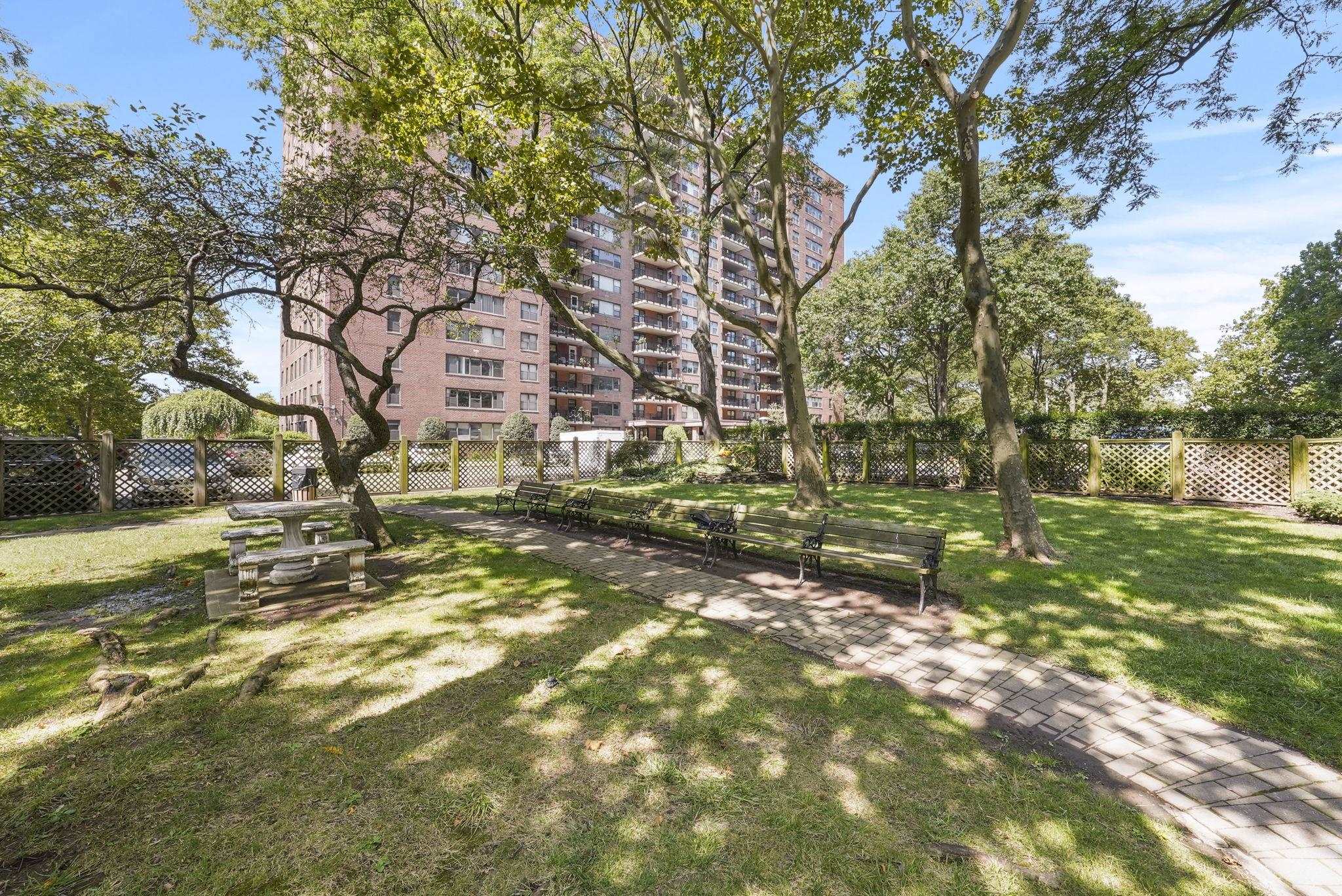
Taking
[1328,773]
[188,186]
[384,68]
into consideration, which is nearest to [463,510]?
[188,186]

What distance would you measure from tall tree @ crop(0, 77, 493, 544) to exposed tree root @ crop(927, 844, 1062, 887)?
28.0ft

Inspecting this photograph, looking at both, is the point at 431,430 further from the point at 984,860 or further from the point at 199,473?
the point at 984,860

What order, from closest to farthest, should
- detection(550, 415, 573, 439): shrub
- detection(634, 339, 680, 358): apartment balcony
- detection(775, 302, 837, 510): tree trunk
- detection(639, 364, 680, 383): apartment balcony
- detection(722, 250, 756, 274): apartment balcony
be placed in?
detection(775, 302, 837, 510): tree trunk, detection(550, 415, 573, 439): shrub, detection(634, 339, 680, 358): apartment balcony, detection(639, 364, 680, 383): apartment balcony, detection(722, 250, 756, 274): apartment balcony

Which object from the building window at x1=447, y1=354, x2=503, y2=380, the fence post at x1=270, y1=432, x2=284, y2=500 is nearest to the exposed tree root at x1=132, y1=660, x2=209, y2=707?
the fence post at x1=270, y1=432, x2=284, y2=500

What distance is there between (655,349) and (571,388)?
35.0ft

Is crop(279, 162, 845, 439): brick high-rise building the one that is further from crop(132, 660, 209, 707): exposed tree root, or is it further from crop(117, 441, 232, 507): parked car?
crop(132, 660, 209, 707): exposed tree root

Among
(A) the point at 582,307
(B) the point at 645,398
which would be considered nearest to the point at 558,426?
(A) the point at 582,307

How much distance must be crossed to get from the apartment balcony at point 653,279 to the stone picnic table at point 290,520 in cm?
4915

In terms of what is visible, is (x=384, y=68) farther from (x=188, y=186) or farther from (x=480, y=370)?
(x=480, y=370)

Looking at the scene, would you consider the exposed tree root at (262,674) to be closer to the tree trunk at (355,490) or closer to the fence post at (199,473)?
the tree trunk at (355,490)

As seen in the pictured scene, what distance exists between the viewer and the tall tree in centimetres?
668

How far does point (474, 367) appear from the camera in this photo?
133 feet

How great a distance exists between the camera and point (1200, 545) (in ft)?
26.6

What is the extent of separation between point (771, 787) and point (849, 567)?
494 cm
